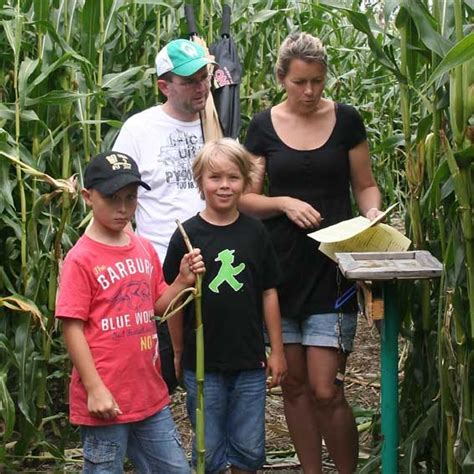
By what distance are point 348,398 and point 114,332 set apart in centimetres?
287

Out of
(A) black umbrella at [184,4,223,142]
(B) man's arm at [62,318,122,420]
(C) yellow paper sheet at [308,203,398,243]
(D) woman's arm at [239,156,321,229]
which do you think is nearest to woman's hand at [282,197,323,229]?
(D) woman's arm at [239,156,321,229]

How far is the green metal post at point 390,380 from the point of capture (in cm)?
345

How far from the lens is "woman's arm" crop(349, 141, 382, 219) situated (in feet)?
13.0

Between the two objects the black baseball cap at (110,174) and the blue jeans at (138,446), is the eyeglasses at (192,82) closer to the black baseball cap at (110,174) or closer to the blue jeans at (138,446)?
the black baseball cap at (110,174)

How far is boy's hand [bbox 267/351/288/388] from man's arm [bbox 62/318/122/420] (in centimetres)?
72

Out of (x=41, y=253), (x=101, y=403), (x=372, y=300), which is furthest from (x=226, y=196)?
(x=41, y=253)

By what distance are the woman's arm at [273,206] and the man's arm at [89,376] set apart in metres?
1.01

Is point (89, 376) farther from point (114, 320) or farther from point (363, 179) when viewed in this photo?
point (363, 179)

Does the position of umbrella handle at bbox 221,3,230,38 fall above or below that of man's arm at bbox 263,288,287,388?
above

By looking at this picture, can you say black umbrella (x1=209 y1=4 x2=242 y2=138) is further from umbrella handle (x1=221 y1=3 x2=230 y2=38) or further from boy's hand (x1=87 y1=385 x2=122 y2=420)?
boy's hand (x1=87 y1=385 x2=122 y2=420)

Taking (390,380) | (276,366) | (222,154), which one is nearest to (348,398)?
(276,366)

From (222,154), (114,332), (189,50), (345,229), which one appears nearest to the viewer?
(114,332)

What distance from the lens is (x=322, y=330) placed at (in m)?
3.89

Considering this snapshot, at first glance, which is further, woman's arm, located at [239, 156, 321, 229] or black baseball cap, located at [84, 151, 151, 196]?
woman's arm, located at [239, 156, 321, 229]
